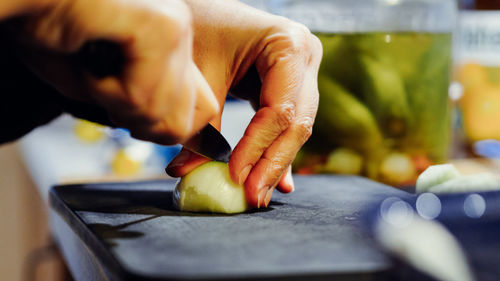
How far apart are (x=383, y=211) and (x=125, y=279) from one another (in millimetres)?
224

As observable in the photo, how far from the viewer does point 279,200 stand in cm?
76

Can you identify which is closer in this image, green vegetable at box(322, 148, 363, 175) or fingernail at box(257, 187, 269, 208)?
fingernail at box(257, 187, 269, 208)

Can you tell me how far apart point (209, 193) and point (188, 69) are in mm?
193

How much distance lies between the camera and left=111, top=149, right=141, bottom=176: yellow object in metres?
1.39

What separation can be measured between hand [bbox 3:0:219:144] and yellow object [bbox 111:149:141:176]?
2.79 feet

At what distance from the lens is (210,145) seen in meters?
0.74

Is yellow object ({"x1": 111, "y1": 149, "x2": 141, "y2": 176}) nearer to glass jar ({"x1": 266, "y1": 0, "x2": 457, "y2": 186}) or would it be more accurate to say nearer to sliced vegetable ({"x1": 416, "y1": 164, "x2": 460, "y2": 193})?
glass jar ({"x1": 266, "y1": 0, "x2": 457, "y2": 186})

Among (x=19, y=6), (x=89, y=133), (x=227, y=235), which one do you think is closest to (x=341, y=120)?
(x=227, y=235)

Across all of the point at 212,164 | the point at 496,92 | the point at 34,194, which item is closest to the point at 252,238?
the point at 212,164

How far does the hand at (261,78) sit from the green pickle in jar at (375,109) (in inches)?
5.1

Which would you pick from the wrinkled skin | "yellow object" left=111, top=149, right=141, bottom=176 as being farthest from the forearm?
"yellow object" left=111, top=149, right=141, bottom=176

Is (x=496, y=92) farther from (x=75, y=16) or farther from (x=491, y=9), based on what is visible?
(x=75, y=16)

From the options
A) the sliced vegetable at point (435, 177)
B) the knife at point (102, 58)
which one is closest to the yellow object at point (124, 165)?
the sliced vegetable at point (435, 177)

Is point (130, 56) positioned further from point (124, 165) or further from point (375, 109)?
point (124, 165)
